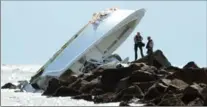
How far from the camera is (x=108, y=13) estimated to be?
116 feet

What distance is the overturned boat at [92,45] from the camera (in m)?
32.7

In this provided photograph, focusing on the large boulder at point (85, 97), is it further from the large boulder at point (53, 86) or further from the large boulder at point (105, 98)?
the large boulder at point (53, 86)

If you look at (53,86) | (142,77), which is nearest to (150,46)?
(53,86)

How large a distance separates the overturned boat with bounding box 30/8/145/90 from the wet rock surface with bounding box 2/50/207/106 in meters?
3.40

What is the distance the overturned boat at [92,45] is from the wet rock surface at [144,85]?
3.40m

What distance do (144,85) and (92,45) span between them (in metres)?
10.6

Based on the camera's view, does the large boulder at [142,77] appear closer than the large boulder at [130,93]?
No

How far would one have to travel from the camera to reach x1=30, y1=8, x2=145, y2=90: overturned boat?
32688 mm

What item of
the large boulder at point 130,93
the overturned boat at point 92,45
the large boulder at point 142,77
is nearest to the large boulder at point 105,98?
the large boulder at point 130,93

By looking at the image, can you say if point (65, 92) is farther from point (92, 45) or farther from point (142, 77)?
point (92, 45)

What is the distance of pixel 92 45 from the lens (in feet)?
108

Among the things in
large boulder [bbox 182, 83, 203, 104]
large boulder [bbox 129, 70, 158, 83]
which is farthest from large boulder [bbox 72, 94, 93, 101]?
large boulder [bbox 182, 83, 203, 104]

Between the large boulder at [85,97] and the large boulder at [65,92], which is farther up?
the large boulder at [65,92]

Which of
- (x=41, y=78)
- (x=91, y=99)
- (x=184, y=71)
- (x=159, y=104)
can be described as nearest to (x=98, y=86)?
(x=91, y=99)
